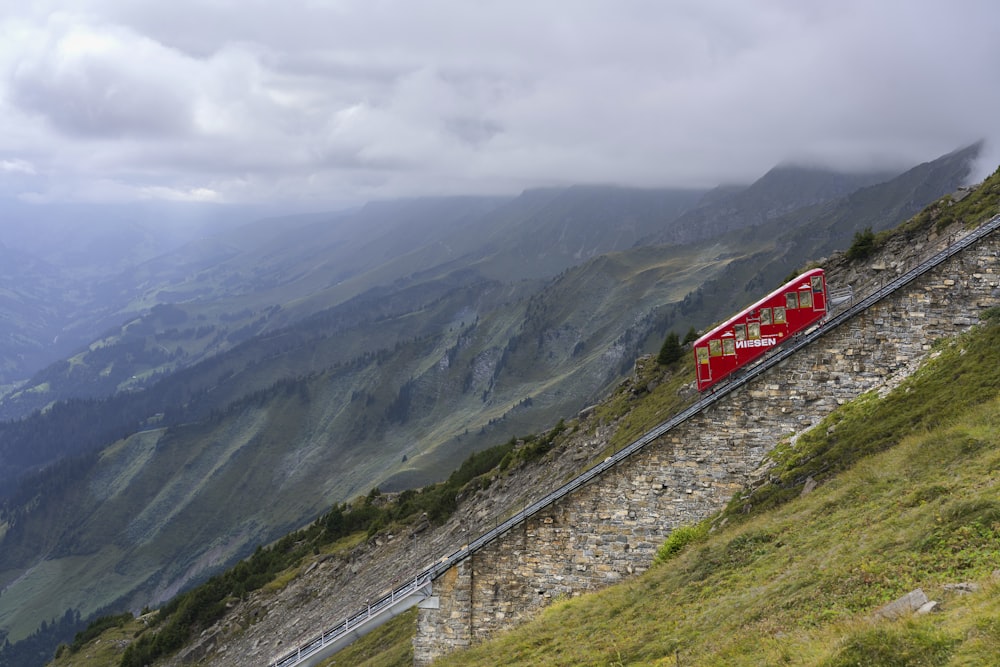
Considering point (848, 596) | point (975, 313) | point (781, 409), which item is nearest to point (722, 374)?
point (781, 409)

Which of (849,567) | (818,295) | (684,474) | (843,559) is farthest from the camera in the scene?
(818,295)

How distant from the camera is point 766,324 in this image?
3319 centimetres

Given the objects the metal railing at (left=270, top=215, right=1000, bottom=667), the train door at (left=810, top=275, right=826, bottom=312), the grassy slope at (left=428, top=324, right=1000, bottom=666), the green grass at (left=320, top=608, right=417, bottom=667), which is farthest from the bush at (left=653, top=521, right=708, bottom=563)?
the green grass at (left=320, top=608, right=417, bottom=667)

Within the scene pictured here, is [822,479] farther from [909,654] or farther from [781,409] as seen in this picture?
[909,654]

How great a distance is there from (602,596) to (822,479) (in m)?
8.89

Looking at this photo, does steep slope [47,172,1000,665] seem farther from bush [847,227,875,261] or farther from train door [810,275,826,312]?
bush [847,227,875,261]

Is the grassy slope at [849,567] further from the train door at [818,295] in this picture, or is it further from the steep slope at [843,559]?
the train door at [818,295]

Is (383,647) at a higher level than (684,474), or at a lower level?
lower

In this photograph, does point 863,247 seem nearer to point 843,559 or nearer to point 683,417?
point 683,417

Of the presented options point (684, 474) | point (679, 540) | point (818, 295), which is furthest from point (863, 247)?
point (679, 540)

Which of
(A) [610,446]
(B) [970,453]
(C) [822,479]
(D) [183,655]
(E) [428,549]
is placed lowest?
(D) [183,655]

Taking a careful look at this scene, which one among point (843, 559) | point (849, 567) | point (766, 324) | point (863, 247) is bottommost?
point (843, 559)

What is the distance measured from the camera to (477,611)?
26.1m

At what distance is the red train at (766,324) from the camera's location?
32375 millimetres
